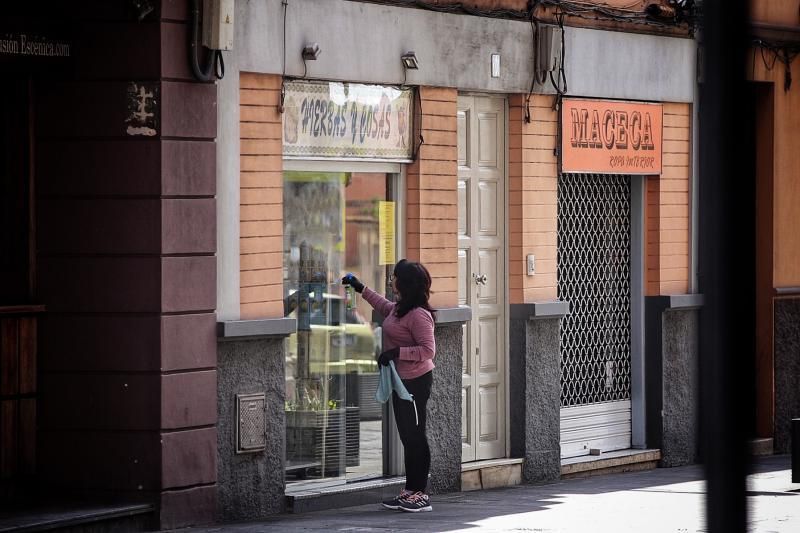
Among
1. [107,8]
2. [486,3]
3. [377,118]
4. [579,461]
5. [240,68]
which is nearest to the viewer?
[107,8]

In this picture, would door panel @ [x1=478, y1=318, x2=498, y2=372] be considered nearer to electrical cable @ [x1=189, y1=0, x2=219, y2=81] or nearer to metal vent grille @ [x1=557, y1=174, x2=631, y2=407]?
metal vent grille @ [x1=557, y1=174, x2=631, y2=407]

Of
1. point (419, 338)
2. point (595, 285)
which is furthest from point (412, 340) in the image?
point (595, 285)

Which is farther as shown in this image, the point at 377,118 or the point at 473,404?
the point at 473,404

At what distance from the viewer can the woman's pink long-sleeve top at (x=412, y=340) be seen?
11.6 meters

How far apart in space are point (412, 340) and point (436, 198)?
183cm

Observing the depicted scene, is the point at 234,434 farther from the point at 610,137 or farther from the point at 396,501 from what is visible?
the point at 610,137

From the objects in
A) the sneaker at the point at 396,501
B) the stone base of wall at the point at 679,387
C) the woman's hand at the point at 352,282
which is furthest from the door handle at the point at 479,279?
the stone base of wall at the point at 679,387

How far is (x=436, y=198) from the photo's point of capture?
13070mm

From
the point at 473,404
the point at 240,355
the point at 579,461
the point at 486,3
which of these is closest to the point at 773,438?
the point at 579,461

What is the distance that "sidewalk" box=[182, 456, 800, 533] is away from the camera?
35.9 ft

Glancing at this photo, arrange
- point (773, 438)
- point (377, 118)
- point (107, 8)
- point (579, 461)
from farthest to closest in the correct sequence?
point (773, 438), point (579, 461), point (377, 118), point (107, 8)

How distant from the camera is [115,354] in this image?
10.6 meters

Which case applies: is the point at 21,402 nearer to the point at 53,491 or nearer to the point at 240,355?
the point at 53,491

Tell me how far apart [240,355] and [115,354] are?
102 centimetres
